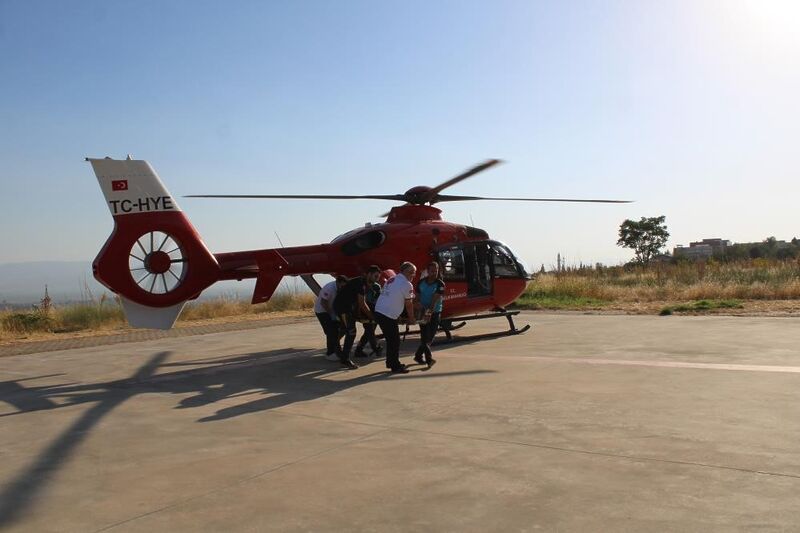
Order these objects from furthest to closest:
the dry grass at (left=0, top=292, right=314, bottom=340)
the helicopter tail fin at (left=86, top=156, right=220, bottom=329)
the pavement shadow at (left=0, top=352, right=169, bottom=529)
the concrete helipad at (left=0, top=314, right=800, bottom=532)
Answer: the dry grass at (left=0, top=292, right=314, bottom=340)
the helicopter tail fin at (left=86, top=156, right=220, bottom=329)
the pavement shadow at (left=0, top=352, right=169, bottom=529)
the concrete helipad at (left=0, top=314, right=800, bottom=532)

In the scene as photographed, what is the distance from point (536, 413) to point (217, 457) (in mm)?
3076

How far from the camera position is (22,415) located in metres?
7.41

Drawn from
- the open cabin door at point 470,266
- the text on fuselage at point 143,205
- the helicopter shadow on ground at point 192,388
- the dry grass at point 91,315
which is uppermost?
the text on fuselage at point 143,205

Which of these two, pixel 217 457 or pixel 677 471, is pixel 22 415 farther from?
pixel 677 471

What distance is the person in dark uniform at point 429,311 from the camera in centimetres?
1002

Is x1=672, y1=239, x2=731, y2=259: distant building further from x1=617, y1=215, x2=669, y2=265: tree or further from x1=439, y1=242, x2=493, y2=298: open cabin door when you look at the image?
x1=439, y1=242, x2=493, y2=298: open cabin door

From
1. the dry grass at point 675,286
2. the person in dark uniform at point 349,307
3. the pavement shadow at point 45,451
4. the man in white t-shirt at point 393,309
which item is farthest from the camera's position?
the dry grass at point 675,286

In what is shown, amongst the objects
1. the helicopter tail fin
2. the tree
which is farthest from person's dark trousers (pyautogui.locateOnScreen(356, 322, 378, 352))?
the tree

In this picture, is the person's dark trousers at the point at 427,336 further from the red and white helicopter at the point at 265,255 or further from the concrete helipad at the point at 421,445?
the red and white helicopter at the point at 265,255

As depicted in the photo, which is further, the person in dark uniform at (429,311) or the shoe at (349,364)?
the shoe at (349,364)

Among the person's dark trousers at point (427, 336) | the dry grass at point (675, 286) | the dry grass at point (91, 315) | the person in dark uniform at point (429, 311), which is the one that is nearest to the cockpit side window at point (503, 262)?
the person in dark uniform at point (429, 311)

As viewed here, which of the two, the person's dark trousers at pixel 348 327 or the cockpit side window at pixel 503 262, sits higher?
the cockpit side window at pixel 503 262

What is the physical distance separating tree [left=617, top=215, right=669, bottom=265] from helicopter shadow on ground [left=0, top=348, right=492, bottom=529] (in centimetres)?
5612

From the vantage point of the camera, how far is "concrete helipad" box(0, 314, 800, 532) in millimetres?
4000
